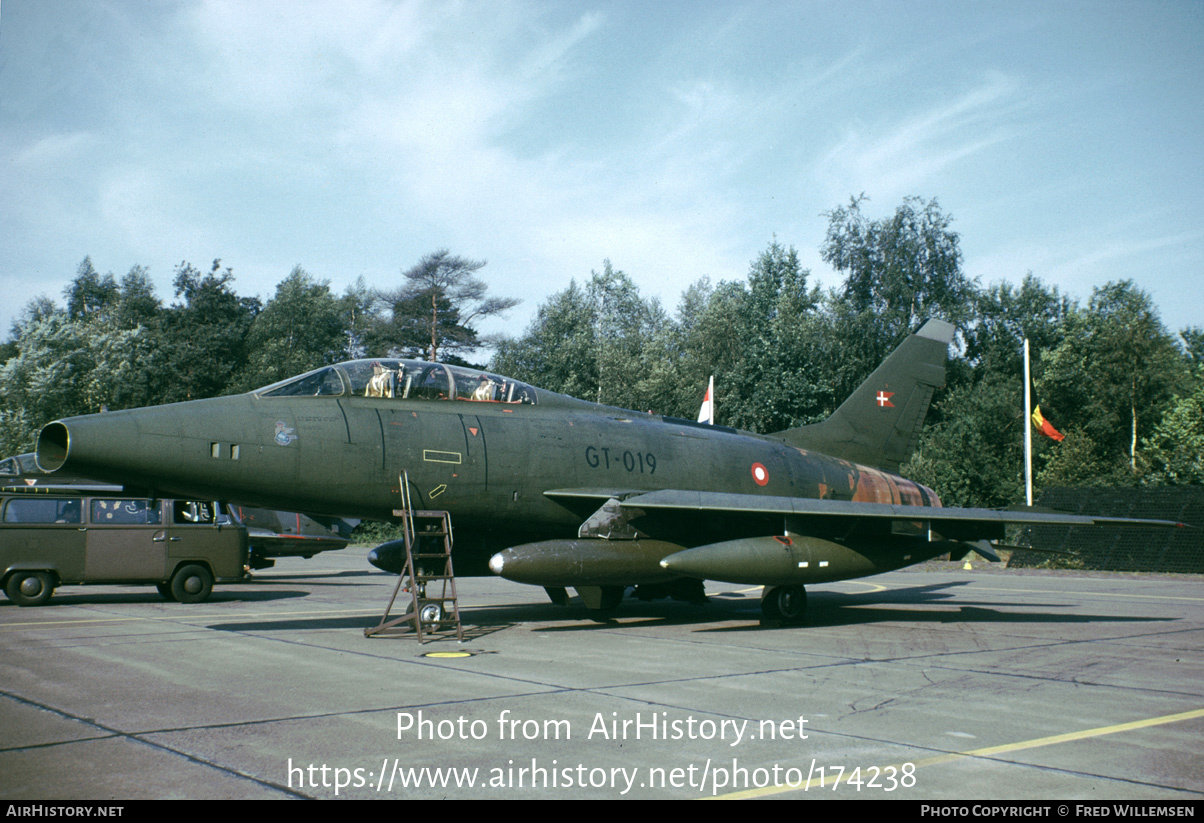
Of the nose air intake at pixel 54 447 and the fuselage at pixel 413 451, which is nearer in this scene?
the nose air intake at pixel 54 447

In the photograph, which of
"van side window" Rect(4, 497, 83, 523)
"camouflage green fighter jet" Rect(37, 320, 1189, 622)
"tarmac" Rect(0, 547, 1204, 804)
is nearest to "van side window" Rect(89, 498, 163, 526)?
"van side window" Rect(4, 497, 83, 523)

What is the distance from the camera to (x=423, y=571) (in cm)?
1145

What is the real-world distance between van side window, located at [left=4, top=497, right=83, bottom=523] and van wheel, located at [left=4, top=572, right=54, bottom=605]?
922mm

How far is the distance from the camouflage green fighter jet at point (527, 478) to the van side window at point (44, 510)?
21.2 ft

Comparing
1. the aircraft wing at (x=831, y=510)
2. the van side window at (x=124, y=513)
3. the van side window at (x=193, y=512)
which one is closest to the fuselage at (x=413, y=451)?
the aircraft wing at (x=831, y=510)

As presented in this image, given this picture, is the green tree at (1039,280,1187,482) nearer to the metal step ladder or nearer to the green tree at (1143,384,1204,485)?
the green tree at (1143,384,1204,485)

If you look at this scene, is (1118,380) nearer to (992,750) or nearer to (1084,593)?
(1084,593)

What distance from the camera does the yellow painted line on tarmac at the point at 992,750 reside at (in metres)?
4.53

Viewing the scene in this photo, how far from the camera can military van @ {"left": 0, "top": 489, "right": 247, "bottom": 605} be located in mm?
14680

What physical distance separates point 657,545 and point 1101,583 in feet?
52.3

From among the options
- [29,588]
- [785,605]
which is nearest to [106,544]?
[29,588]

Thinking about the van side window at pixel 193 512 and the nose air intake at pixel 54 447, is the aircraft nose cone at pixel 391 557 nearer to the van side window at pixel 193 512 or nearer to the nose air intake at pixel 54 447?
the nose air intake at pixel 54 447

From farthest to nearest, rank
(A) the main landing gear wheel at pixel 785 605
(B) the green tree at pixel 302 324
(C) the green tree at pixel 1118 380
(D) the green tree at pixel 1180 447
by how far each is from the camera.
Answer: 1. (B) the green tree at pixel 302 324
2. (C) the green tree at pixel 1118 380
3. (D) the green tree at pixel 1180 447
4. (A) the main landing gear wheel at pixel 785 605

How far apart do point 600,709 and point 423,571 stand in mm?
5425
